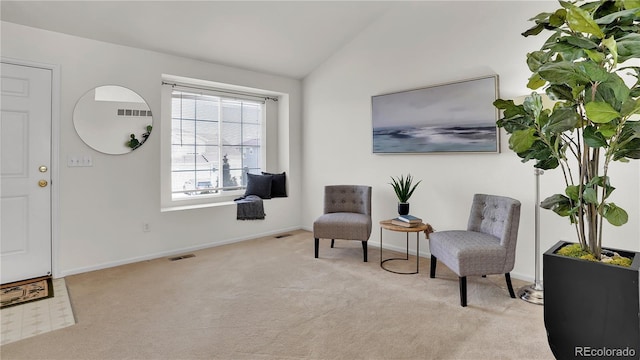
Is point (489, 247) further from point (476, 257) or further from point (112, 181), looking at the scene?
point (112, 181)

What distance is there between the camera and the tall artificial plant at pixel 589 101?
116 cm

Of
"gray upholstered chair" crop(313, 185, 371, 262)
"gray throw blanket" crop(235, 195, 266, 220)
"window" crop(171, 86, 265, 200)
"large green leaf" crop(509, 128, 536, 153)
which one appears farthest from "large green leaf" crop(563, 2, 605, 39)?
"window" crop(171, 86, 265, 200)

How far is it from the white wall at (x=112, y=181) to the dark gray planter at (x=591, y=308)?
12.3 ft

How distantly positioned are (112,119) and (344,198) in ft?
8.94

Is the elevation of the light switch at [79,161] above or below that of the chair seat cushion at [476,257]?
above

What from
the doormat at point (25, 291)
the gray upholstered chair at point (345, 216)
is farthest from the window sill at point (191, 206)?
the gray upholstered chair at point (345, 216)

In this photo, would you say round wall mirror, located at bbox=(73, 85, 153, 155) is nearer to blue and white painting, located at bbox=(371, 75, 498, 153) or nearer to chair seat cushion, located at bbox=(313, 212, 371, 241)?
chair seat cushion, located at bbox=(313, 212, 371, 241)

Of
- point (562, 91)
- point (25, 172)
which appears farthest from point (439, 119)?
point (25, 172)

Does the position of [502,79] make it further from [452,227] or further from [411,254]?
[411,254]

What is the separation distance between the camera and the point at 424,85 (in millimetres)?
3809

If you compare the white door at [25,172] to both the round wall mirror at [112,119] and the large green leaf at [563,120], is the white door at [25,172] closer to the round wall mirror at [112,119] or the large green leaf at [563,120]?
the round wall mirror at [112,119]

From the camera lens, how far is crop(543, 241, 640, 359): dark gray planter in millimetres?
1214

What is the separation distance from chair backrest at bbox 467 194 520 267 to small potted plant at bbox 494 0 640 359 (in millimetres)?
1072

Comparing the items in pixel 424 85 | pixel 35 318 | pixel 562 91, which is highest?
pixel 424 85
